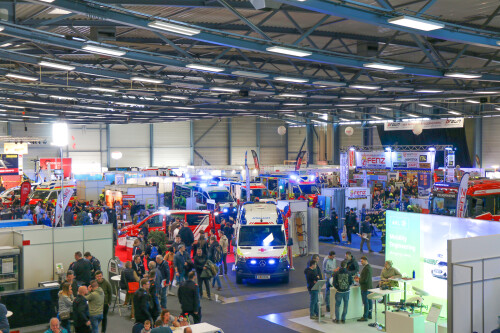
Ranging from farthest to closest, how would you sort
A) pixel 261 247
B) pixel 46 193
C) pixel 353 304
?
pixel 46 193, pixel 261 247, pixel 353 304

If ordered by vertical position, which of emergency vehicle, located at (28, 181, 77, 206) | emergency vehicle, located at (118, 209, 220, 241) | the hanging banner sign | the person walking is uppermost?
the hanging banner sign

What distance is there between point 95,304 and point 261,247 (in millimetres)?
6355

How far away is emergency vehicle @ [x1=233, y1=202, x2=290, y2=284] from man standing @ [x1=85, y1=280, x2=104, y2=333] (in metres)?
5.90

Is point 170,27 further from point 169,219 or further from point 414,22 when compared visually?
point 169,219

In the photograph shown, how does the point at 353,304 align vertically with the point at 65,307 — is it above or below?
below

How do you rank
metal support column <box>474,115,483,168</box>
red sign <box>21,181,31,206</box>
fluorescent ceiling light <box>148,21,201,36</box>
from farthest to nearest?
metal support column <box>474,115,483,168</box> < red sign <box>21,181,31,206</box> < fluorescent ceiling light <box>148,21,201,36</box>

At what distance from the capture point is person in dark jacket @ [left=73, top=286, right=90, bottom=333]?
995cm

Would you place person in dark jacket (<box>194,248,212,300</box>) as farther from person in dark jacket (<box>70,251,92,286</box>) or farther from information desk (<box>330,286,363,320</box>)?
information desk (<box>330,286,363,320</box>)

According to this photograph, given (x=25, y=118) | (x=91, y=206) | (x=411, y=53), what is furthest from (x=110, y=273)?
(x=25, y=118)

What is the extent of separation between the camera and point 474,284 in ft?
30.0

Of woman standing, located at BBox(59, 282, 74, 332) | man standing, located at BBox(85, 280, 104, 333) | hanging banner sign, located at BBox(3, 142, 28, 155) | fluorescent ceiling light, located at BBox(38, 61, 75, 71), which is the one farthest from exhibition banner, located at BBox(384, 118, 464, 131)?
woman standing, located at BBox(59, 282, 74, 332)

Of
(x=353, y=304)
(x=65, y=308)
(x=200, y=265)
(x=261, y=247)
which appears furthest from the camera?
(x=261, y=247)

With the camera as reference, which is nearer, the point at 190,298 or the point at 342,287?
the point at 190,298

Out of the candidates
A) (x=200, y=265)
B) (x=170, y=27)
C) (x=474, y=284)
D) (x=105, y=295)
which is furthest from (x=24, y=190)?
(x=474, y=284)
